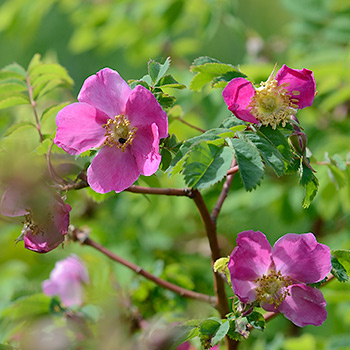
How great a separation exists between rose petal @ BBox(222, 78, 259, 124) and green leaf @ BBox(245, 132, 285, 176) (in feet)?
0.12

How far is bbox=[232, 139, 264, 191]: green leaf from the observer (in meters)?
0.77

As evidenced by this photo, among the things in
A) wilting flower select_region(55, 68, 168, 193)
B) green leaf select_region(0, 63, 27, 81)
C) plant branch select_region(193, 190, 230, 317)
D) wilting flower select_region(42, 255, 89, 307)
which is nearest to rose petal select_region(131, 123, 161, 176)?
wilting flower select_region(55, 68, 168, 193)

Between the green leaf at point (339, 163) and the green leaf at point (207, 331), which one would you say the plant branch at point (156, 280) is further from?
the green leaf at point (339, 163)

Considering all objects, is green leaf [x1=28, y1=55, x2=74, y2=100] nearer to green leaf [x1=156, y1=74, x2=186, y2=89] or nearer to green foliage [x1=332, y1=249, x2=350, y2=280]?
green leaf [x1=156, y1=74, x2=186, y2=89]

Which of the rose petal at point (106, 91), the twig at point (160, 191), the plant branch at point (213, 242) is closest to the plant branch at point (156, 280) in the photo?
the plant branch at point (213, 242)

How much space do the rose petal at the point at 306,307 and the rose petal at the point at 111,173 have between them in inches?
11.6

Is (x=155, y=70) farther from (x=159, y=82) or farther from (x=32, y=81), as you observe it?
(x=32, y=81)

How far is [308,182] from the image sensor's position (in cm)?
82

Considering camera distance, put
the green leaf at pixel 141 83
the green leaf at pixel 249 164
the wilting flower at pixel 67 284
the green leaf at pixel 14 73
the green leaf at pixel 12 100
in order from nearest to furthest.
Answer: the green leaf at pixel 249 164, the green leaf at pixel 141 83, the green leaf at pixel 12 100, the green leaf at pixel 14 73, the wilting flower at pixel 67 284

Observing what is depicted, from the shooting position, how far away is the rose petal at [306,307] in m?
0.84

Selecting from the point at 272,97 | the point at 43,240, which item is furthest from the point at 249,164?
the point at 43,240

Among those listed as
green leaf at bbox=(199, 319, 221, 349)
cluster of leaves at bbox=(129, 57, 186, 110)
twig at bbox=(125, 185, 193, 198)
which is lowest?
green leaf at bbox=(199, 319, 221, 349)

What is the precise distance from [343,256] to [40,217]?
45cm

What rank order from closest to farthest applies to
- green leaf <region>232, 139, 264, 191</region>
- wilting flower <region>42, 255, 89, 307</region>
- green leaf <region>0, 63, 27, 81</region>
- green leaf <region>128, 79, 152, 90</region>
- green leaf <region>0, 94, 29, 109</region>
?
green leaf <region>232, 139, 264, 191</region> → green leaf <region>128, 79, 152, 90</region> → green leaf <region>0, 94, 29, 109</region> → green leaf <region>0, 63, 27, 81</region> → wilting flower <region>42, 255, 89, 307</region>
